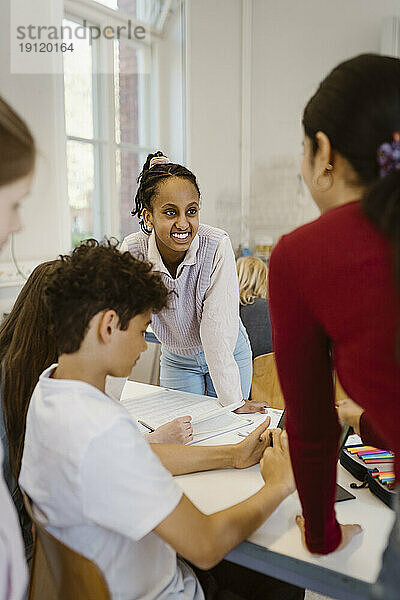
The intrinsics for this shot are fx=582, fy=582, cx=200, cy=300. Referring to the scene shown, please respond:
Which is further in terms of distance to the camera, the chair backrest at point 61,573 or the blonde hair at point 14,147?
the chair backrest at point 61,573

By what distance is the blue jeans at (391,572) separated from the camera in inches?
22.7

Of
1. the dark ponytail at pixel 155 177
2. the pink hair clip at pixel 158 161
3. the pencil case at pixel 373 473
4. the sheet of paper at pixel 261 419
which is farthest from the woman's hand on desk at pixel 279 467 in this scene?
the pink hair clip at pixel 158 161

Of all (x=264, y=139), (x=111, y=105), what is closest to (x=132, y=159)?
(x=111, y=105)

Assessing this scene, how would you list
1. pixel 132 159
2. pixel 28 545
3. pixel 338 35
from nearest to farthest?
pixel 28 545
pixel 132 159
pixel 338 35

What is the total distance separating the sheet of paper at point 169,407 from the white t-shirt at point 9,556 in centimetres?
65

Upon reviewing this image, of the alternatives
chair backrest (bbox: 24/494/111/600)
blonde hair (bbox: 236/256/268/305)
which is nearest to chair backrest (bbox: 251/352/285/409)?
blonde hair (bbox: 236/256/268/305)

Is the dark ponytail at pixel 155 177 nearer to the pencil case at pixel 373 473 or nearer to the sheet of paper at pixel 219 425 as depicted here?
the sheet of paper at pixel 219 425

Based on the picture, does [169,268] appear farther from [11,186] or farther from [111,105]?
[111,105]

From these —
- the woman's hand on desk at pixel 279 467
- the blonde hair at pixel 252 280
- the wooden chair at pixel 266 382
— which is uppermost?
the blonde hair at pixel 252 280

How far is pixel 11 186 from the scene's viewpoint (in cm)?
78

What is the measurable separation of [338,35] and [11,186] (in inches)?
150

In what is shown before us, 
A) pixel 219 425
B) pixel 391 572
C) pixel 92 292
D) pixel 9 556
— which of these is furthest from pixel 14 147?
pixel 219 425

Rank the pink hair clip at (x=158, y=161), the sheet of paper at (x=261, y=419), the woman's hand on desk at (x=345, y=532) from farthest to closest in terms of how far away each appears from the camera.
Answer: the pink hair clip at (x=158, y=161), the sheet of paper at (x=261, y=419), the woman's hand on desk at (x=345, y=532)

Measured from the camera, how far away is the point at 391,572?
0.59 m
